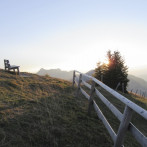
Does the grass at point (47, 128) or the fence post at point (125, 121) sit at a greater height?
the fence post at point (125, 121)

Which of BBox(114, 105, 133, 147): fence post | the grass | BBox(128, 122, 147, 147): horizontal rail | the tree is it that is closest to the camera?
BBox(128, 122, 147, 147): horizontal rail

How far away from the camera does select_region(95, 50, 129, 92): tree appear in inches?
1006

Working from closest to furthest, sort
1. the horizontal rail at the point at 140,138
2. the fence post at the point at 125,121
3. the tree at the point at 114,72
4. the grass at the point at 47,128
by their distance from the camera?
the horizontal rail at the point at 140,138
the fence post at the point at 125,121
the grass at the point at 47,128
the tree at the point at 114,72

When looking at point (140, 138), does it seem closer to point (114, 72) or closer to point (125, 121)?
point (125, 121)

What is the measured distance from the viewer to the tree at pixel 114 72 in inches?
1006

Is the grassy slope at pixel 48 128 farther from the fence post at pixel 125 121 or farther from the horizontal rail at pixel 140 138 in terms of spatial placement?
the horizontal rail at pixel 140 138

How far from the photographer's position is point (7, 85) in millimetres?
7219

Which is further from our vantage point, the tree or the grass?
the tree

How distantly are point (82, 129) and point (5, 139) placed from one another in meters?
2.04

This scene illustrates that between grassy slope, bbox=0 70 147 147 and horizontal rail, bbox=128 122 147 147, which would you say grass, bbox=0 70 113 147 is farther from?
horizontal rail, bbox=128 122 147 147

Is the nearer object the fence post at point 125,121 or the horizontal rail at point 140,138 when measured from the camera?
the horizontal rail at point 140,138

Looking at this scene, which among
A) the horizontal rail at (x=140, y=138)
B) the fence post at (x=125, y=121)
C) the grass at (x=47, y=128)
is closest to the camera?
the horizontal rail at (x=140, y=138)

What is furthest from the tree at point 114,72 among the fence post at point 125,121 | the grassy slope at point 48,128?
the fence post at point 125,121

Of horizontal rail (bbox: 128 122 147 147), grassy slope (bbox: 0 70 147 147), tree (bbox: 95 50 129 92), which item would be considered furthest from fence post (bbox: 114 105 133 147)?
tree (bbox: 95 50 129 92)
